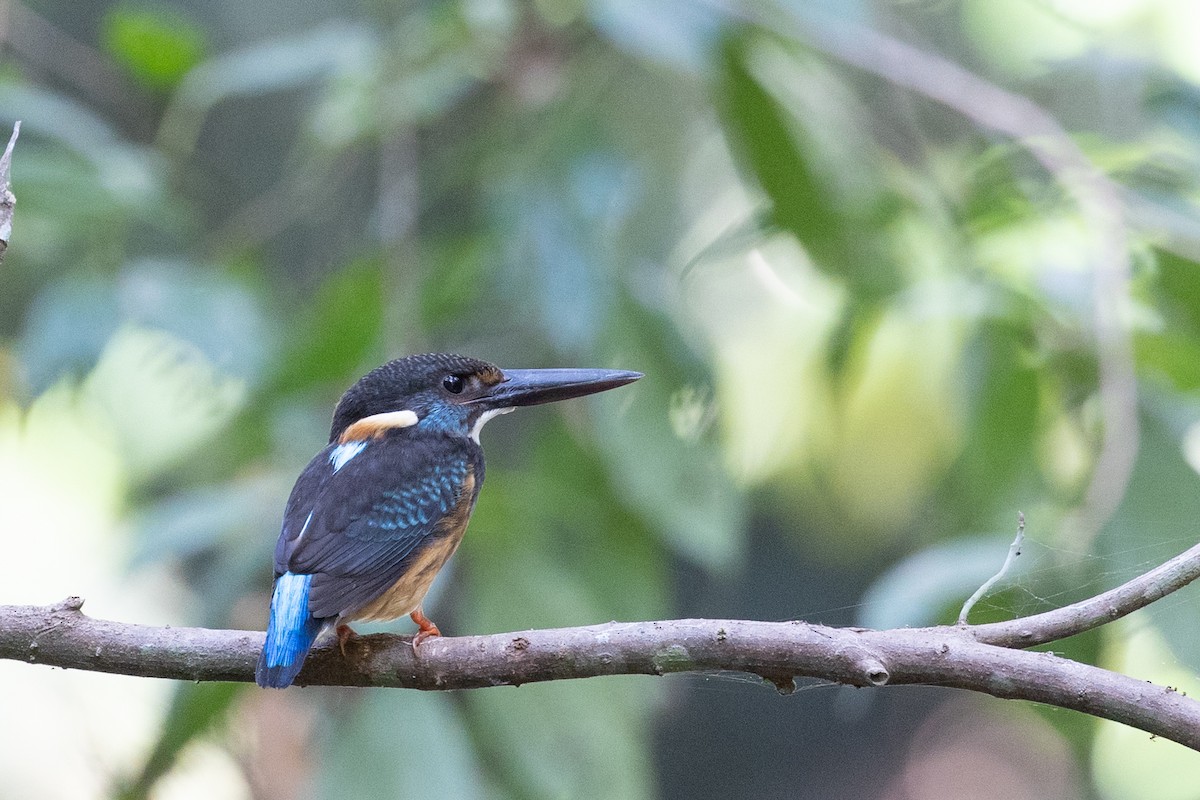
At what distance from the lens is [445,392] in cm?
226

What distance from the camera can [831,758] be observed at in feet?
14.3

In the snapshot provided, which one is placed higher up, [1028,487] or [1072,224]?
[1072,224]

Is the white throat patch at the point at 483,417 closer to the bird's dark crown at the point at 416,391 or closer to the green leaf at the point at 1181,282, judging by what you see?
the bird's dark crown at the point at 416,391

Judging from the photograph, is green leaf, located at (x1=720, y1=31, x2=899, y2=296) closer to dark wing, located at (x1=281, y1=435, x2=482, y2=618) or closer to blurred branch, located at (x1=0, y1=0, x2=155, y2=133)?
dark wing, located at (x1=281, y1=435, x2=482, y2=618)

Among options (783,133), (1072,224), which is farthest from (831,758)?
(783,133)

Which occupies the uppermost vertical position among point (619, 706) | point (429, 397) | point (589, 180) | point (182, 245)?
point (589, 180)

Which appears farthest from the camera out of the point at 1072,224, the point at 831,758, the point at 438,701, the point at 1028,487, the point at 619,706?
the point at 831,758

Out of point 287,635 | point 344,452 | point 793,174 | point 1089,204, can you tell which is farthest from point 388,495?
point 1089,204

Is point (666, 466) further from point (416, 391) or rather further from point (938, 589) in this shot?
point (938, 589)

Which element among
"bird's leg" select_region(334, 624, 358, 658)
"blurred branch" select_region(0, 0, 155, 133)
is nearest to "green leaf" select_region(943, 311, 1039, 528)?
"bird's leg" select_region(334, 624, 358, 658)

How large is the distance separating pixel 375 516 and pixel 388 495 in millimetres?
53

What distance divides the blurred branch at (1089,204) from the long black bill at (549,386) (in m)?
0.77

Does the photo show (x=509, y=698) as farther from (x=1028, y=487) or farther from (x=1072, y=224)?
(x=1072, y=224)

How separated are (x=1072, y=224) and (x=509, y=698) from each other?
1554 millimetres
